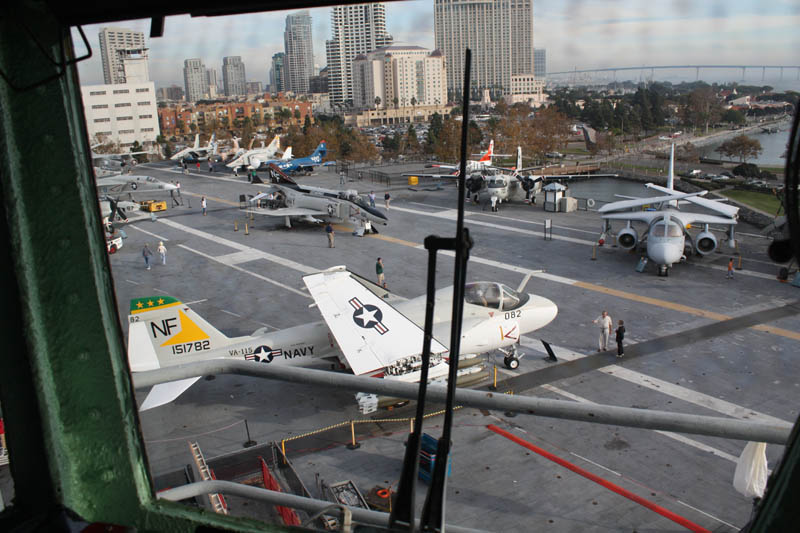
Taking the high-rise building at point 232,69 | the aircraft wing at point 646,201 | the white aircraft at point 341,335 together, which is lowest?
the white aircraft at point 341,335

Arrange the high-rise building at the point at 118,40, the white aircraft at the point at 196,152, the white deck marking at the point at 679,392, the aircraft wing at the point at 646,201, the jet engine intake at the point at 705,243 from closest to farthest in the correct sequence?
1. the high-rise building at the point at 118,40
2. the white deck marking at the point at 679,392
3. the jet engine intake at the point at 705,243
4. the aircraft wing at the point at 646,201
5. the white aircraft at the point at 196,152

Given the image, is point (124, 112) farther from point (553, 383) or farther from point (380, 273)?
point (553, 383)

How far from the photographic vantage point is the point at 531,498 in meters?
10.4

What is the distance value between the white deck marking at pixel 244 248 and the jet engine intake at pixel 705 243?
646 inches

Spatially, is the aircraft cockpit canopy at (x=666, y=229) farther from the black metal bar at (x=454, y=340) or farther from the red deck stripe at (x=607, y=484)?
the black metal bar at (x=454, y=340)

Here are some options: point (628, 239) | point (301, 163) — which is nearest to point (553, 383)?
point (628, 239)

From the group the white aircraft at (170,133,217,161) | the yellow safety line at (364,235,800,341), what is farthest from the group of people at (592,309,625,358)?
the white aircraft at (170,133,217,161)

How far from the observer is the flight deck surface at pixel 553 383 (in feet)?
34.8

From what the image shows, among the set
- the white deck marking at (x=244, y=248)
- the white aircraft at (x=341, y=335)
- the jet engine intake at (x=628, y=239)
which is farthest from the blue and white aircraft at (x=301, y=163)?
the white aircraft at (x=341, y=335)

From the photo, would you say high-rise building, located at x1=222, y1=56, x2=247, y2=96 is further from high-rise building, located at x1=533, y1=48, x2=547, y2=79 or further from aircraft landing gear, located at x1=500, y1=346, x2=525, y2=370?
aircraft landing gear, located at x1=500, y1=346, x2=525, y2=370

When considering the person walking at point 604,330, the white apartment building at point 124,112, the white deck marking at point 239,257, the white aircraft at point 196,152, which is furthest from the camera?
the white aircraft at point 196,152

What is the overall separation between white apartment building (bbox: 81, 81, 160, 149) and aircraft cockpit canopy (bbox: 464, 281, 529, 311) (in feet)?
87.0

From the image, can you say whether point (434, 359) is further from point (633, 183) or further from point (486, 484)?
point (633, 183)

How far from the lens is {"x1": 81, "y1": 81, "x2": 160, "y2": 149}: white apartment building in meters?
40.9
